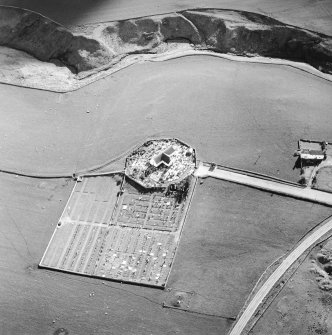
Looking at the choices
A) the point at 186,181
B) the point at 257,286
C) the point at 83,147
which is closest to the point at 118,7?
the point at 83,147

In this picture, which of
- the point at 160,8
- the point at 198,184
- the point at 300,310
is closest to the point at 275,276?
the point at 300,310

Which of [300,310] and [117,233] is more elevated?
[300,310]

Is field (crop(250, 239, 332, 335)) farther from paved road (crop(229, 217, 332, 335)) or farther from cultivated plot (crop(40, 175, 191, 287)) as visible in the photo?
cultivated plot (crop(40, 175, 191, 287))

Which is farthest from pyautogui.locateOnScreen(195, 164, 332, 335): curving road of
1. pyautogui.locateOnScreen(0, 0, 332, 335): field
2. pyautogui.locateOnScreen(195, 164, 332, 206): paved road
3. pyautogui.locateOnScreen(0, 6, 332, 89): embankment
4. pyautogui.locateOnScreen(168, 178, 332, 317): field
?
pyautogui.locateOnScreen(0, 6, 332, 89): embankment

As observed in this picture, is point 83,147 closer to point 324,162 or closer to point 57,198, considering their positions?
point 57,198

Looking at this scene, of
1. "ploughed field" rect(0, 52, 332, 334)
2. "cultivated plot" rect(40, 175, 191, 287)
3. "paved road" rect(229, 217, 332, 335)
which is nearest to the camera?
"paved road" rect(229, 217, 332, 335)

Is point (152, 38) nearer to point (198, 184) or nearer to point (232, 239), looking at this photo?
point (198, 184)
